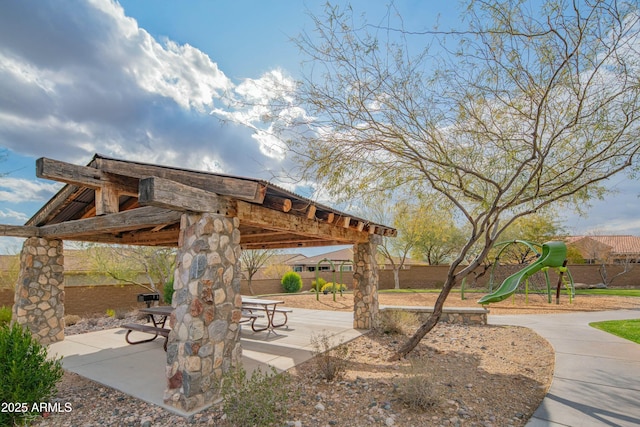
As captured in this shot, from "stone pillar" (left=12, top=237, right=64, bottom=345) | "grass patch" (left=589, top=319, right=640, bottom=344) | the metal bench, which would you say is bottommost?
"grass patch" (left=589, top=319, right=640, bottom=344)

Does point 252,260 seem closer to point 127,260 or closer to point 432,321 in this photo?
point 127,260

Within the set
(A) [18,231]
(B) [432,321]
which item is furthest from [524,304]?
(A) [18,231]

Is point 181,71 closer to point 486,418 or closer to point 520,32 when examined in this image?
point 520,32

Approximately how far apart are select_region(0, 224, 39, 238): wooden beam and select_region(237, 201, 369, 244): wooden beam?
17.3 feet

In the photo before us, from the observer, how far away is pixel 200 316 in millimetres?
3926

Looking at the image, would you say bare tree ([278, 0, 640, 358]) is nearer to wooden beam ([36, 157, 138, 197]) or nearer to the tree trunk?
the tree trunk

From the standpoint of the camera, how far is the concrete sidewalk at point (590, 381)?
342 cm

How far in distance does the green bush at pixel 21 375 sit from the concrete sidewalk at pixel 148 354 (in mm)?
947

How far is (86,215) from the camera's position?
7.54 meters

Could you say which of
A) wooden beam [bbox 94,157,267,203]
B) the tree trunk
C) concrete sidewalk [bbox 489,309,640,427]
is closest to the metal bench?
wooden beam [bbox 94,157,267,203]

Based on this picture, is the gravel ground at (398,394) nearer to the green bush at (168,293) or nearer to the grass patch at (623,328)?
the grass patch at (623,328)

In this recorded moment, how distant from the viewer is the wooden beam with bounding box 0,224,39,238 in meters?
6.84

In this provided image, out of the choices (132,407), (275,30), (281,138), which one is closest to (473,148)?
(281,138)

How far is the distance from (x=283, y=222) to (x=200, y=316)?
1.97 m
